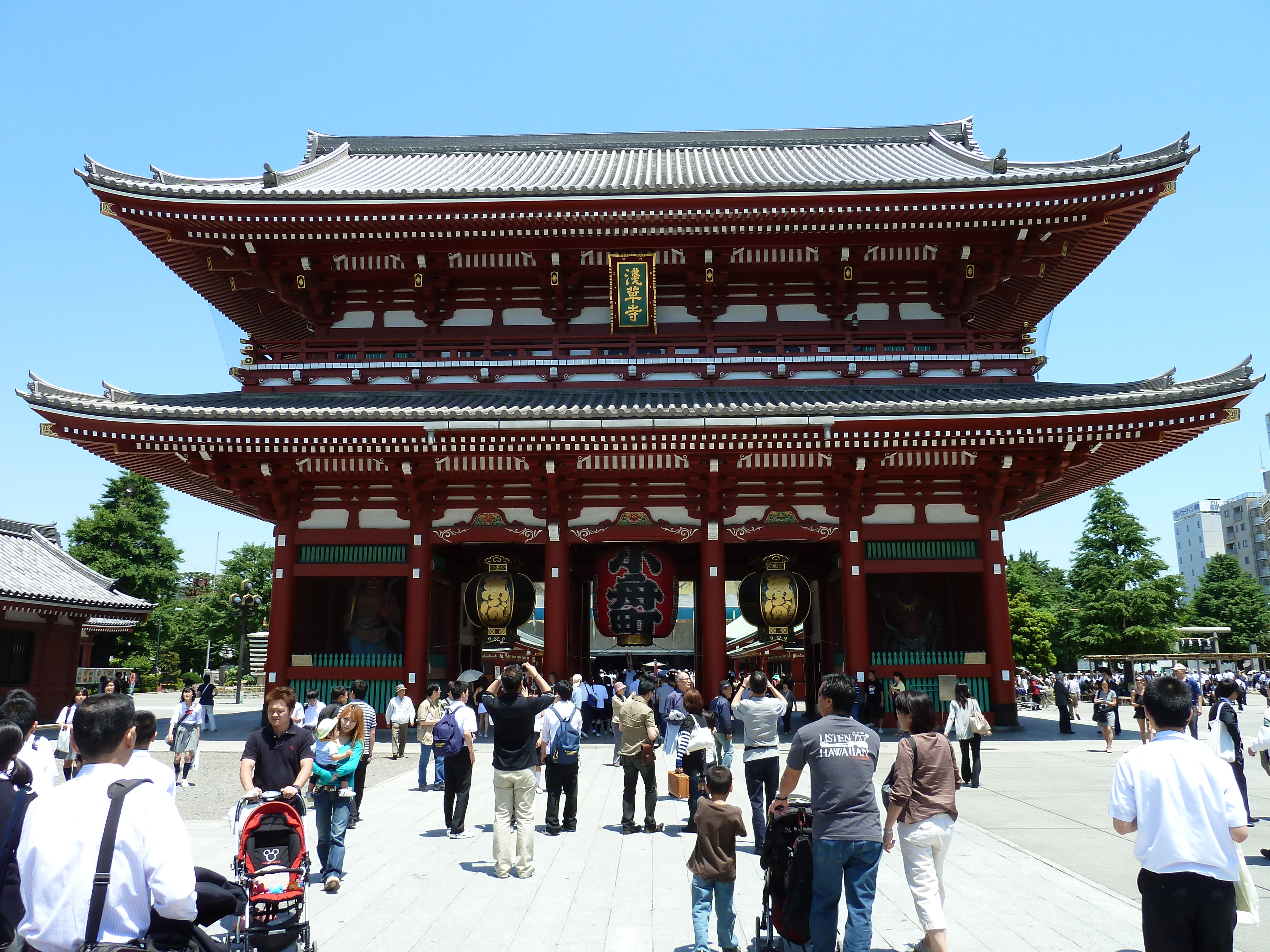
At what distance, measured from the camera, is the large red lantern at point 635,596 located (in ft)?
60.4

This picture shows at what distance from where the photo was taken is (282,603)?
18.2 metres

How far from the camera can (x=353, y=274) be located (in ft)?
65.0

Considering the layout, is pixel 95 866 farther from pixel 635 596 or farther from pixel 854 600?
pixel 854 600

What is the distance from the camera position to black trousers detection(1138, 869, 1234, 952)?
13.3 feet

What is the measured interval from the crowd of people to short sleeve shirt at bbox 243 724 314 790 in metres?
0.01

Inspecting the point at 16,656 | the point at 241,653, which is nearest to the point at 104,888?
the point at 16,656

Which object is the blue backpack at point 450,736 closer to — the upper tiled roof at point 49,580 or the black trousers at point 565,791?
the black trousers at point 565,791

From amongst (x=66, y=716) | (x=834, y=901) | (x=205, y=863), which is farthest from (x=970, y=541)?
(x=66, y=716)

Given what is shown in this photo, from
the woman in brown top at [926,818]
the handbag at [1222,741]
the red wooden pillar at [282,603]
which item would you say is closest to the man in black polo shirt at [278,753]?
the woman in brown top at [926,818]

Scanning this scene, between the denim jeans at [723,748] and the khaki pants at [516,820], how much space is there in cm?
289

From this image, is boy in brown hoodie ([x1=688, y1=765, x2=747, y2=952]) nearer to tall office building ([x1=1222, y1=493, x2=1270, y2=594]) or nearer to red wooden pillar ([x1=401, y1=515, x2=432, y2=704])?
red wooden pillar ([x1=401, y1=515, x2=432, y2=704])

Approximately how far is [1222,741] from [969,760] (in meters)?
4.68

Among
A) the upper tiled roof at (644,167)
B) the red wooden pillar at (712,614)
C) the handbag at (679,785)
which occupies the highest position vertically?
the upper tiled roof at (644,167)

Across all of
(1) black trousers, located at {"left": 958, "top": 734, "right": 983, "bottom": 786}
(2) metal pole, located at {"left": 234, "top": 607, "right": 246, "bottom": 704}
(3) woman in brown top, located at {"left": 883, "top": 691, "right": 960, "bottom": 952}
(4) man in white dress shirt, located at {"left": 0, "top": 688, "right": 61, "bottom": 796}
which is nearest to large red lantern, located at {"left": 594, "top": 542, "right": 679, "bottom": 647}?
(1) black trousers, located at {"left": 958, "top": 734, "right": 983, "bottom": 786}
